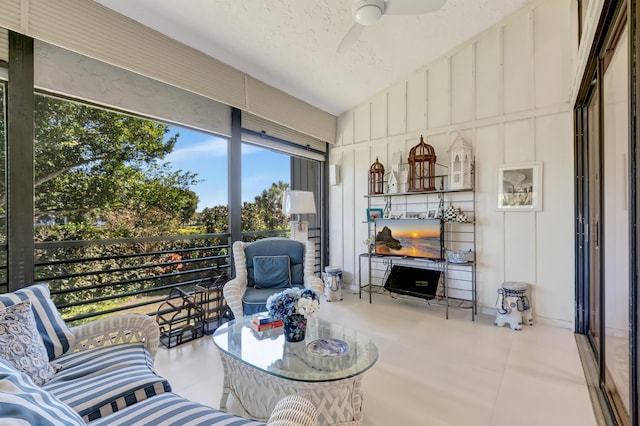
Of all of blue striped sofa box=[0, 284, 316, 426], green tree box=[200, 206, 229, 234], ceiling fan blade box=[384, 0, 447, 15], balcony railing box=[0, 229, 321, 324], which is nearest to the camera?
blue striped sofa box=[0, 284, 316, 426]

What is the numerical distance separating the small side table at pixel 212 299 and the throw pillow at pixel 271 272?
0.42m

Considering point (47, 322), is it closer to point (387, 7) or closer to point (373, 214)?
point (387, 7)

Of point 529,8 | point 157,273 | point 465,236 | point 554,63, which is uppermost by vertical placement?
point 529,8

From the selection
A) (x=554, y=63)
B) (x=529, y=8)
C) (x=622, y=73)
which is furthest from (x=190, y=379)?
(x=529, y=8)

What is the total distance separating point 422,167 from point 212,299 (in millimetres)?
3187

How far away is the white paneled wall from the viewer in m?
3.25

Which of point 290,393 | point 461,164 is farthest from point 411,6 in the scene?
point 290,393

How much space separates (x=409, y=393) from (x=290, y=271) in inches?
69.1

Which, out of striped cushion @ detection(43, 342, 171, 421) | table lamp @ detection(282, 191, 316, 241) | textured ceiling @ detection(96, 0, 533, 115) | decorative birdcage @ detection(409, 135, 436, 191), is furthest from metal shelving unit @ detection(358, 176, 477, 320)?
striped cushion @ detection(43, 342, 171, 421)

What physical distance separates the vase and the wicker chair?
39.0 inches

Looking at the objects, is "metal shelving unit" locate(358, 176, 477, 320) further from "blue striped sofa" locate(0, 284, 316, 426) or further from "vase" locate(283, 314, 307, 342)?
"blue striped sofa" locate(0, 284, 316, 426)

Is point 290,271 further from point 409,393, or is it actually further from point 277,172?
point 277,172

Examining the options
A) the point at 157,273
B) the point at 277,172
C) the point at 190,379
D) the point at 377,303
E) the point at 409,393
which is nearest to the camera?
the point at 409,393

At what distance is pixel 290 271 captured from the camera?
3402mm
